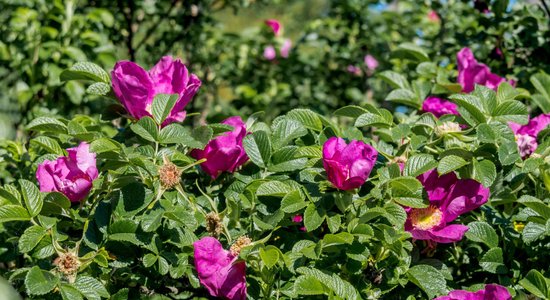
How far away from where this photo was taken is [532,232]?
4.27ft

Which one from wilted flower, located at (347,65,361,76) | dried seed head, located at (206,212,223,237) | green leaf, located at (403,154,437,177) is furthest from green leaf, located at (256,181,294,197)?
wilted flower, located at (347,65,361,76)

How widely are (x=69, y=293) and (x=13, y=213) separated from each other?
0.17 meters

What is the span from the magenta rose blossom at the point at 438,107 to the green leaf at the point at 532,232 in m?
0.48

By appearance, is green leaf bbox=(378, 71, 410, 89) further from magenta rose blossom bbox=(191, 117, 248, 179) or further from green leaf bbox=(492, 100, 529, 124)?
magenta rose blossom bbox=(191, 117, 248, 179)

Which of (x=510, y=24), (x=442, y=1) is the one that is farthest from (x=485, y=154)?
(x=442, y=1)

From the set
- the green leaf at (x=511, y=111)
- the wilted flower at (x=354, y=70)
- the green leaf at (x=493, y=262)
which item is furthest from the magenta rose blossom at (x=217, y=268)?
the wilted flower at (x=354, y=70)

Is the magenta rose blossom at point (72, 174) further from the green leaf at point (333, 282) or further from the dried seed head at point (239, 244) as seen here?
the green leaf at point (333, 282)

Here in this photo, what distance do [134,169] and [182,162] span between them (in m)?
0.10

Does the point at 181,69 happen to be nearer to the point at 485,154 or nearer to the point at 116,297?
the point at 116,297

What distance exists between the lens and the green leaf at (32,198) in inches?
49.6

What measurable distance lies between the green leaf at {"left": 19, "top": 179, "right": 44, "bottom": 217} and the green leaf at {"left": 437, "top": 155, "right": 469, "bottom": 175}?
0.68 meters

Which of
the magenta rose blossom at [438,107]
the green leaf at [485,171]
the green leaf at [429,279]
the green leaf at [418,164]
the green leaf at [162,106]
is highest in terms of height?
the green leaf at [162,106]

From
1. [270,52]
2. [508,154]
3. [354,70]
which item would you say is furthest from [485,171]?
[270,52]

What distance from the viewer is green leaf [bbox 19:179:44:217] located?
1261mm
